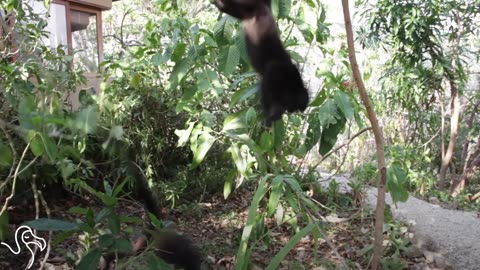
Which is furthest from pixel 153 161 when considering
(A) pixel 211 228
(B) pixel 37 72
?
(B) pixel 37 72

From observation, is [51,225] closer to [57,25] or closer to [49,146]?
[49,146]

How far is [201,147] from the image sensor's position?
2.21m

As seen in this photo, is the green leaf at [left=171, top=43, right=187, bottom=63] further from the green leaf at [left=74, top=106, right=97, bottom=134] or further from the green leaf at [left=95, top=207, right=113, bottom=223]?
the green leaf at [left=74, top=106, right=97, bottom=134]

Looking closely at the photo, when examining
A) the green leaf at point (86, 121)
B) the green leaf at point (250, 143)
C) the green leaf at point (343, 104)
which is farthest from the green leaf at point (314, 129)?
the green leaf at point (86, 121)

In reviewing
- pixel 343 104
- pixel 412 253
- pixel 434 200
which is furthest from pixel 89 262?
pixel 434 200

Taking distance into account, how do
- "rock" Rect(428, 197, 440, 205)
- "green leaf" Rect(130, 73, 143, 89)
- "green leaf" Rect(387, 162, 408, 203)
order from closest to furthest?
"green leaf" Rect(387, 162, 408, 203), "green leaf" Rect(130, 73, 143, 89), "rock" Rect(428, 197, 440, 205)

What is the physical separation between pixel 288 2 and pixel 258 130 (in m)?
0.86

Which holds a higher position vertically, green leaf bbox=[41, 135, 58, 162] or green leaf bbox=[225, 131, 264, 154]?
green leaf bbox=[41, 135, 58, 162]

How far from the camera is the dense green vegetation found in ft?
4.56

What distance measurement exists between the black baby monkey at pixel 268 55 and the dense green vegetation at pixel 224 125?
13.6 inches

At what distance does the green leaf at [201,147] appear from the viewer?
2.18 m

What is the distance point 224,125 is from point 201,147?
265mm

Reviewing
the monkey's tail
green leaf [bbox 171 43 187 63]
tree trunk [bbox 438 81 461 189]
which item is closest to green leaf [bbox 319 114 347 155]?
green leaf [bbox 171 43 187 63]

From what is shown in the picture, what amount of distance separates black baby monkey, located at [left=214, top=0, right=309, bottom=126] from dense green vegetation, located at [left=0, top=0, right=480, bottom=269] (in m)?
0.35
